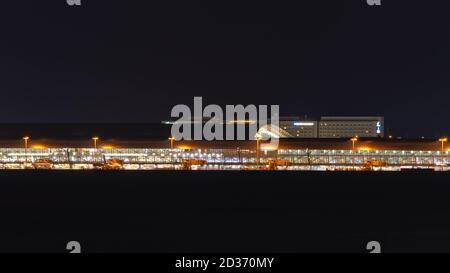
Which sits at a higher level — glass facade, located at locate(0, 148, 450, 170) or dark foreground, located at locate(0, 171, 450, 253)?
glass facade, located at locate(0, 148, 450, 170)

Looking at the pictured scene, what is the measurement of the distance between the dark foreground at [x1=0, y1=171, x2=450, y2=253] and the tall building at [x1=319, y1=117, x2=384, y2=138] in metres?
35.1

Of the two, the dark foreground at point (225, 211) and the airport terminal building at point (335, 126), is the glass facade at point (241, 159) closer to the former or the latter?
the dark foreground at point (225, 211)

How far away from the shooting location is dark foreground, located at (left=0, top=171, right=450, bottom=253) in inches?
655

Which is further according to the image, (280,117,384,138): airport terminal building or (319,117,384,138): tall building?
(319,117,384,138): tall building

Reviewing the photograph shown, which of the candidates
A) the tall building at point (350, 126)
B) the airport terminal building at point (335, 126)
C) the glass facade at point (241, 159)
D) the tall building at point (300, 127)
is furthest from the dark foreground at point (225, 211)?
the tall building at point (350, 126)

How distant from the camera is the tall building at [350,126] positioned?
2616 inches

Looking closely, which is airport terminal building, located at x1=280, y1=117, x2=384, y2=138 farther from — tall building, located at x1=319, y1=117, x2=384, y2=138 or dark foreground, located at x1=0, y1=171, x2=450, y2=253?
dark foreground, located at x1=0, y1=171, x2=450, y2=253

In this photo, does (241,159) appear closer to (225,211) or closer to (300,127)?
(225,211)

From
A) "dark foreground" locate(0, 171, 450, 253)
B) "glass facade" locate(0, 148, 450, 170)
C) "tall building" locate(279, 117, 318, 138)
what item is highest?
"tall building" locate(279, 117, 318, 138)

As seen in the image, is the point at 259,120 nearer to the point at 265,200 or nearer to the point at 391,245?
the point at 265,200

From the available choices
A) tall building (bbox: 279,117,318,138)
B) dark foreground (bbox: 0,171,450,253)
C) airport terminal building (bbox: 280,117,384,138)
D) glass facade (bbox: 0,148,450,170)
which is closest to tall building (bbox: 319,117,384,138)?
airport terminal building (bbox: 280,117,384,138)

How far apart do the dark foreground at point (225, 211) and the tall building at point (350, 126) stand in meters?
35.1

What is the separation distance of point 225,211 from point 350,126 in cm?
4810

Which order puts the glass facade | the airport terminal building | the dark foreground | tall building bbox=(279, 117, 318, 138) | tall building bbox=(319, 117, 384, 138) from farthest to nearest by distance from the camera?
tall building bbox=(319, 117, 384, 138) < the airport terminal building < tall building bbox=(279, 117, 318, 138) < the glass facade < the dark foreground
